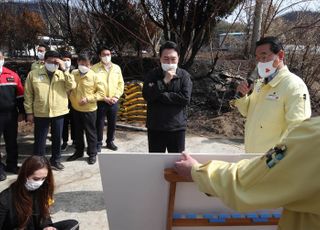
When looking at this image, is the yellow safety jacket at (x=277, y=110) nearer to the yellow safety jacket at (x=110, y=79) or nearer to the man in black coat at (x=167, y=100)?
the man in black coat at (x=167, y=100)

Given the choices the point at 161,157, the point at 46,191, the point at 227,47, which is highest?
the point at 227,47

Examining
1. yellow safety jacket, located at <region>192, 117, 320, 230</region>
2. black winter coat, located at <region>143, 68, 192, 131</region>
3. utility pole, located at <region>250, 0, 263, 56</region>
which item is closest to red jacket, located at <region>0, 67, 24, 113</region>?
black winter coat, located at <region>143, 68, 192, 131</region>

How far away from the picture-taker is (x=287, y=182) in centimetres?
124

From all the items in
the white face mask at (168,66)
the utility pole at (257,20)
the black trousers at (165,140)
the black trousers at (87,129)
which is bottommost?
the black trousers at (87,129)

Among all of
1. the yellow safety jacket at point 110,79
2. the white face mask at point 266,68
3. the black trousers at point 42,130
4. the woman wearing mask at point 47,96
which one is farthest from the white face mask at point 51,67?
the white face mask at point 266,68

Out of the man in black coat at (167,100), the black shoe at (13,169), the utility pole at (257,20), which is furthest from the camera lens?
the utility pole at (257,20)

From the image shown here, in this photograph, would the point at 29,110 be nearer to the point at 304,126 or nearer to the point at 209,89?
the point at 304,126

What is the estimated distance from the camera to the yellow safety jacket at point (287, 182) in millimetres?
1174

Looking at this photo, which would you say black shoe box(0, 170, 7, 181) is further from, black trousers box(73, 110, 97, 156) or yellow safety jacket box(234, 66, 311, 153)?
yellow safety jacket box(234, 66, 311, 153)

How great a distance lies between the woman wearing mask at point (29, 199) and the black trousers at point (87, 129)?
2.61 m

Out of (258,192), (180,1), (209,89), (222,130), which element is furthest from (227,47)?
(258,192)

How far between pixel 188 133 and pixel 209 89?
2.61 m

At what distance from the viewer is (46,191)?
2857mm

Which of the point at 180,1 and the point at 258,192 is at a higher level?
the point at 180,1
